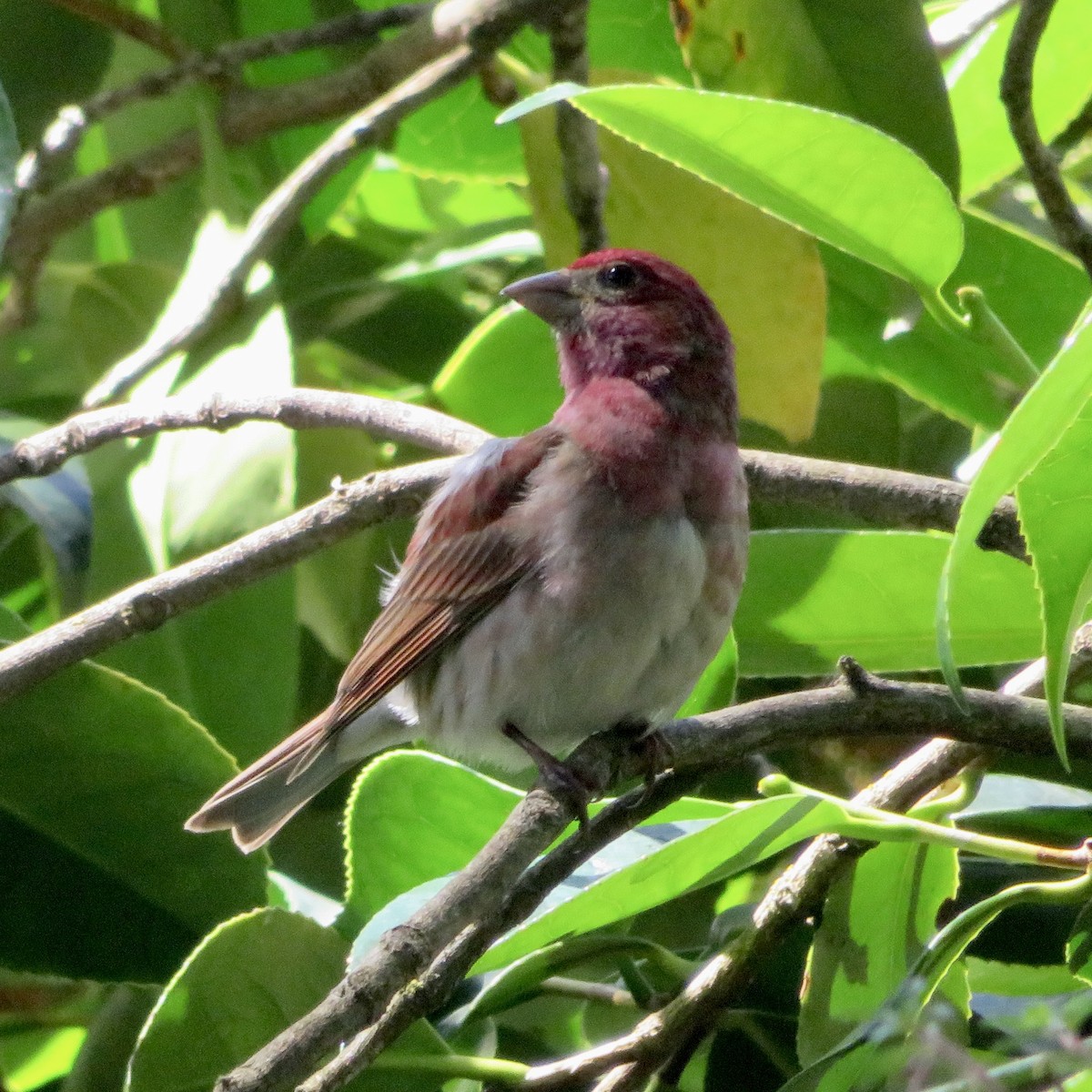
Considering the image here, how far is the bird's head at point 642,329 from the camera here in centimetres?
328

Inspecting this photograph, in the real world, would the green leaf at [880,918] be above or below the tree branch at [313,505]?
below

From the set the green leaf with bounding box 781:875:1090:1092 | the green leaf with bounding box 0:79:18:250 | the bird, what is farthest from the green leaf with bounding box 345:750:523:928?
the green leaf with bounding box 0:79:18:250

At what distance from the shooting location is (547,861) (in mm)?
1979

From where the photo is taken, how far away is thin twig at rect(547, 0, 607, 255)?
3.09 m

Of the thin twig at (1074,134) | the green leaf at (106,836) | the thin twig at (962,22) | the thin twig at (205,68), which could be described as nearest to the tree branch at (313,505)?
the green leaf at (106,836)

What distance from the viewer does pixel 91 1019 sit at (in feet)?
8.85

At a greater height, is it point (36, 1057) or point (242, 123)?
point (242, 123)

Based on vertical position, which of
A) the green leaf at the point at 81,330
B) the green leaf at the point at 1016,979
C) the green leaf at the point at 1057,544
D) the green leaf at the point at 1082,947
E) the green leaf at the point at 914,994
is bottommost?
the green leaf at the point at 1016,979

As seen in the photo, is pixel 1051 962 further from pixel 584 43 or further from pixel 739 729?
pixel 584 43

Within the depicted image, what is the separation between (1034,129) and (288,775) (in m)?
1.75

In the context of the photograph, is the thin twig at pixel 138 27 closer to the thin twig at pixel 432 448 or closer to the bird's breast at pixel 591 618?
the thin twig at pixel 432 448

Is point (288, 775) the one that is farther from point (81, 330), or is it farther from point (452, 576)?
point (81, 330)

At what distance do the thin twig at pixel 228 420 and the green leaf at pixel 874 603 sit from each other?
2.04 ft

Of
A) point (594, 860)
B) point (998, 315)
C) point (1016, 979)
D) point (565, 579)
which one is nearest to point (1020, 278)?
point (998, 315)
